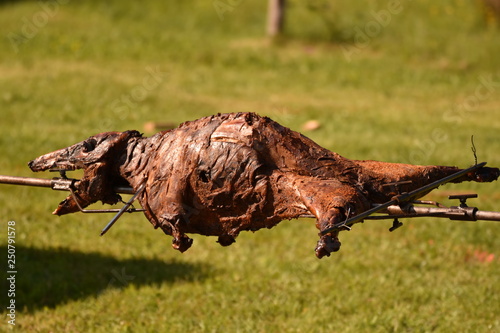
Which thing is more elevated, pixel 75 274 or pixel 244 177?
pixel 244 177

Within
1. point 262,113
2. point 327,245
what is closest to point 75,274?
point 327,245

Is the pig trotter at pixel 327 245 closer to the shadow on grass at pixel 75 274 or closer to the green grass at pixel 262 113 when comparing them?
the green grass at pixel 262 113

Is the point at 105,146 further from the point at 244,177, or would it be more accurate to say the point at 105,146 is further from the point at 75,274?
the point at 75,274

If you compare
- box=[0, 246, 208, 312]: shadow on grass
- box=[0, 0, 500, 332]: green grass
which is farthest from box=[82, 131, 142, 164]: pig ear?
box=[0, 246, 208, 312]: shadow on grass

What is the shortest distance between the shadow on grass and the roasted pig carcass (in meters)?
3.27

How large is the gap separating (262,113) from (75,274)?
8.23 metres

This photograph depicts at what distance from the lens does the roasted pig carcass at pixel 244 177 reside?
17.8ft

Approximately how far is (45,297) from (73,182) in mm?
2930

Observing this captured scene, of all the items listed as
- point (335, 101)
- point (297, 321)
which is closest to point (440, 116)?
point (335, 101)

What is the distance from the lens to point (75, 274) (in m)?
9.23

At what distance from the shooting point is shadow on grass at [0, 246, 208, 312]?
8664 millimetres

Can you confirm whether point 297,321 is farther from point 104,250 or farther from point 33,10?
point 33,10

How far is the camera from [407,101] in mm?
18484

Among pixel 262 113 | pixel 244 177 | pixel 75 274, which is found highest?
pixel 262 113
